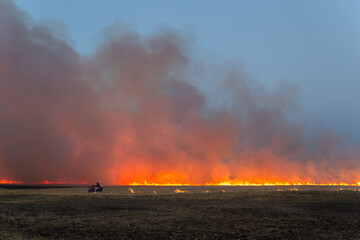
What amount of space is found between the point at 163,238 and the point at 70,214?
14.3 metres

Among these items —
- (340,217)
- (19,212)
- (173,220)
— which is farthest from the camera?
(19,212)

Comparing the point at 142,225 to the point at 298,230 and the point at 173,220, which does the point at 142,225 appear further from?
the point at 298,230

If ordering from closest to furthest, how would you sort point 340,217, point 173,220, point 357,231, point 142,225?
point 357,231, point 142,225, point 173,220, point 340,217

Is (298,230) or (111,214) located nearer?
(298,230)

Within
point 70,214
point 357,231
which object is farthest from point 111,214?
point 357,231

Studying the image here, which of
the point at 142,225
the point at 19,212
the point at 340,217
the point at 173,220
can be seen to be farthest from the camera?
the point at 19,212

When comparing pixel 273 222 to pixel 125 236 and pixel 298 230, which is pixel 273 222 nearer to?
pixel 298 230

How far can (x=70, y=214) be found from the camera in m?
30.8

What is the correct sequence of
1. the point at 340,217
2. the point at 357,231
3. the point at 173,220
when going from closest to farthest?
the point at 357,231, the point at 173,220, the point at 340,217

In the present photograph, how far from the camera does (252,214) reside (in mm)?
31094

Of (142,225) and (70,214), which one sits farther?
(70,214)

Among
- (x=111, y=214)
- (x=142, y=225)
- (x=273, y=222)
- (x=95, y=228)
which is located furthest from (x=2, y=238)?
(x=273, y=222)

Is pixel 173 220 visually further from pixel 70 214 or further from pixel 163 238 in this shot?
pixel 70 214

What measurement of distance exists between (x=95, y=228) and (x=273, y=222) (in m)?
14.6
